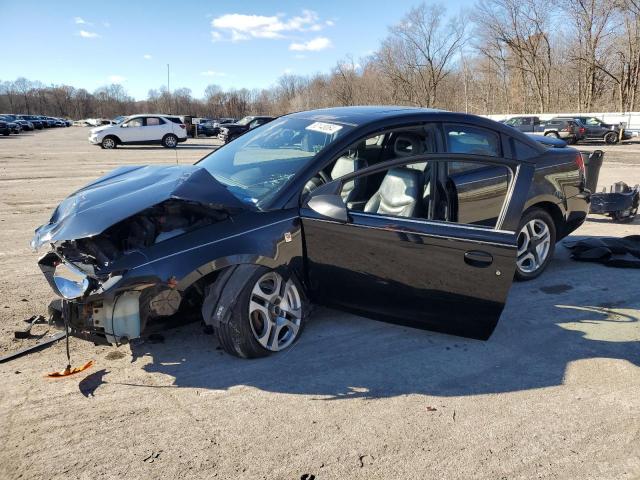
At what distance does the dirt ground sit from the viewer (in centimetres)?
245

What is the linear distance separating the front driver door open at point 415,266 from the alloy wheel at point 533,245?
1572mm

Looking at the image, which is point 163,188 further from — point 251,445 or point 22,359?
point 251,445

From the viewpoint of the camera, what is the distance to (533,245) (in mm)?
5062

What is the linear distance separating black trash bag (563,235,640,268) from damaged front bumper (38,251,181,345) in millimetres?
4794

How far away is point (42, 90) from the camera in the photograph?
5738 inches

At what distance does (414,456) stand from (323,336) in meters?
1.42

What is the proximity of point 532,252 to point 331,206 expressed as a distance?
2711 millimetres

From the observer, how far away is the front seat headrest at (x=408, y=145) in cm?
419

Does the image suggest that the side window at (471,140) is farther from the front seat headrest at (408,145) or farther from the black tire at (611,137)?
the black tire at (611,137)

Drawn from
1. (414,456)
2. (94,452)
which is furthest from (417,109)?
(94,452)

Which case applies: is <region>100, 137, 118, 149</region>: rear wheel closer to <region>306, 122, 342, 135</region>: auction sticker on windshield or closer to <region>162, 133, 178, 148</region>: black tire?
<region>162, 133, 178, 148</region>: black tire

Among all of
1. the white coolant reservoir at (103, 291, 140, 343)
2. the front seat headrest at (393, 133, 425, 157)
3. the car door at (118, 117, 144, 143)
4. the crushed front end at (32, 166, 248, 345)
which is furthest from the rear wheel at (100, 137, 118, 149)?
the white coolant reservoir at (103, 291, 140, 343)

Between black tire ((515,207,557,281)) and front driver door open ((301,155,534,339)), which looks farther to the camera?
black tire ((515,207,557,281))

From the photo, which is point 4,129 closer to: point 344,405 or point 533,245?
point 533,245
